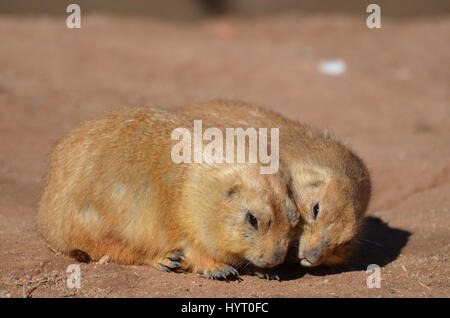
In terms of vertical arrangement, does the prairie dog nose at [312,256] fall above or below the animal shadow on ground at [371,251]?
above

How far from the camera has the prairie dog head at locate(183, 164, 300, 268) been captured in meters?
5.11

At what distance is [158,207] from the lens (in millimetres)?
5492

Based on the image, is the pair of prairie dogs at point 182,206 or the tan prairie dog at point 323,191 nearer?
the pair of prairie dogs at point 182,206

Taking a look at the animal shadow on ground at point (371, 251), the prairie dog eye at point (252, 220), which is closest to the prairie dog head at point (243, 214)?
the prairie dog eye at point (252, 220)

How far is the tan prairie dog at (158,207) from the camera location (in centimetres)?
515

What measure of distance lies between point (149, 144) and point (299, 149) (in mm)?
1458

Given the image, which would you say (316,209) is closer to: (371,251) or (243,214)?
(243,214)

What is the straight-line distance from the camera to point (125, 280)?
17.0 feet

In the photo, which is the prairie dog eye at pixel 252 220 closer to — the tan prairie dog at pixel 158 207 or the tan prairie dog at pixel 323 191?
the tan prairie dog at pixel 158 207

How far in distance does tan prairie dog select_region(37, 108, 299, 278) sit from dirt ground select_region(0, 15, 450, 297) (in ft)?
0.66

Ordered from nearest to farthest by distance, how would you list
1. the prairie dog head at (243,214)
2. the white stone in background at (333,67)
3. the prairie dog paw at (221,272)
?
1. the prairie dog head at (243,214)
2. the prairie dog paw at (221,272)
3. the white stone in background at (333,67)

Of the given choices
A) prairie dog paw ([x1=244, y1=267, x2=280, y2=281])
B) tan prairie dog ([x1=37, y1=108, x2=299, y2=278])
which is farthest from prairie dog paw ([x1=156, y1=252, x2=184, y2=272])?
prairie dog paw ([x1=244, y1=267, x2=280, y2=281])

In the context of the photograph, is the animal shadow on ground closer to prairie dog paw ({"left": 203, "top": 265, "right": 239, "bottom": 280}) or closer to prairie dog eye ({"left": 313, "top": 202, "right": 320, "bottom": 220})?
prairie dog paw ({"left": 203, "top": 265, "right": 239, "bottom": 280})

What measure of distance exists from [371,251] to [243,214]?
2.22 metres
